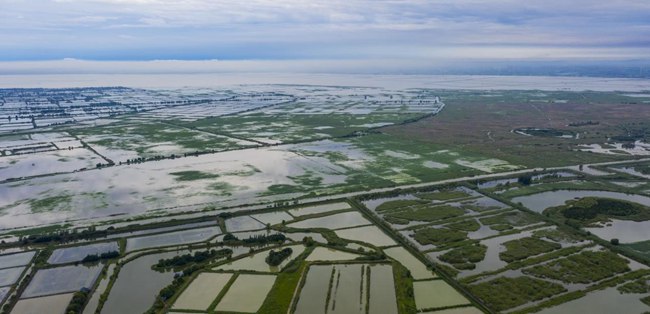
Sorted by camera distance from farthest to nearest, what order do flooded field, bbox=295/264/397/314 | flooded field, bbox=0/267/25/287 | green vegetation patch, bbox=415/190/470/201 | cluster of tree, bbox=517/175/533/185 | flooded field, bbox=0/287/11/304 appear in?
cluster of tree, bbox=517/175/533/185 → green vegetation patch, bbox=415/190/470/201 → flooded field, bbox=0/267/25/287 → flooded field, bbox=0/287/11/304 → flooded field, bbox=295/264/397/314

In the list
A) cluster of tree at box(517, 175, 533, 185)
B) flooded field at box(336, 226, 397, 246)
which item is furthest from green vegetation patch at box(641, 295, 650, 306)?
cluster of tree at box(517, 175, 533, 185)

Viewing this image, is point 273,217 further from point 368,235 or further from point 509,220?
point 509,220

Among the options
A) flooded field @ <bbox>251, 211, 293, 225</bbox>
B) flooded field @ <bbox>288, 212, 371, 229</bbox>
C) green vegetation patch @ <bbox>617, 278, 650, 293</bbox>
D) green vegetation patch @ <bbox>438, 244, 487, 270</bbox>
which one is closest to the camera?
green vegetation patch @ <bbox>617, 278, 650, 293</bbox>

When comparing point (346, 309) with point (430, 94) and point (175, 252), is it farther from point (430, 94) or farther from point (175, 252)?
point (430, 94)

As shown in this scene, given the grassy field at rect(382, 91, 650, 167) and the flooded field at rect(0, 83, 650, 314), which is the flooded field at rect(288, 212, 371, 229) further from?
the grassy field at rect(382, 91, 650, 167)

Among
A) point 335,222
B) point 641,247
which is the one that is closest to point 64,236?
point 335,222

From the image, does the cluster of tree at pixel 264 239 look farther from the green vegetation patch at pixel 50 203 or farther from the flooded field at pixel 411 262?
the green vegetation patch at pixel 50 203

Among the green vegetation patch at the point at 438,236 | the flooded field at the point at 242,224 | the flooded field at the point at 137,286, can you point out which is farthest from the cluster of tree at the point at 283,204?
the green vegetation patch at the point at 438,236
